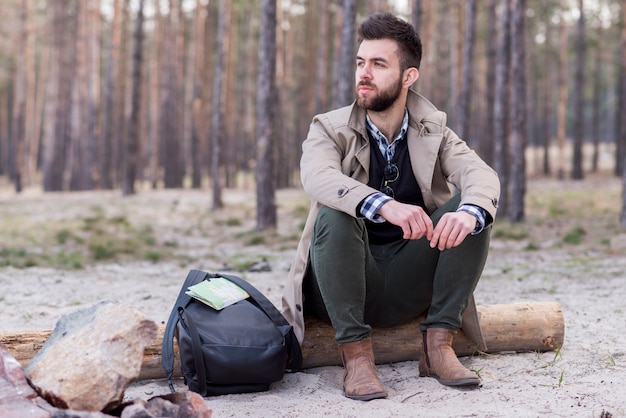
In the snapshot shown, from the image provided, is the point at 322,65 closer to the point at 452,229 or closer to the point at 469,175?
the point at 469,175

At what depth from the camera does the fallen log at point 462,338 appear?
403 centimetres

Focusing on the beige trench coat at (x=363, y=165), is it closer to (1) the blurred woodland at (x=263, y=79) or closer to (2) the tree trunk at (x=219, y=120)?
(1) the blurred woodland at (x=263, y=79)

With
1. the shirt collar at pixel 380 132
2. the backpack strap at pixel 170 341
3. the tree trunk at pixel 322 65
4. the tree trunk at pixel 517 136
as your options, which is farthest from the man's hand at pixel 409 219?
the tree trunk at pixel 322 65

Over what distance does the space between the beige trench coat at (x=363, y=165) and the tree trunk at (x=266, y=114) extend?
26.6 feet

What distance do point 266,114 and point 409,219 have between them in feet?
29.0

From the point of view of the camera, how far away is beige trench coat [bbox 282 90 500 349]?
3.61 metres

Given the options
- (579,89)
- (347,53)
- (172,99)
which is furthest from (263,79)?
(579,89)

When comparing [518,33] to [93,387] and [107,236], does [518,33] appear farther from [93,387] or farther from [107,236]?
[93,387]

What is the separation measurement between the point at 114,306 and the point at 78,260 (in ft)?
20.0

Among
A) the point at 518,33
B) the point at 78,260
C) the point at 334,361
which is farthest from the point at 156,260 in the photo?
the point at 518,33

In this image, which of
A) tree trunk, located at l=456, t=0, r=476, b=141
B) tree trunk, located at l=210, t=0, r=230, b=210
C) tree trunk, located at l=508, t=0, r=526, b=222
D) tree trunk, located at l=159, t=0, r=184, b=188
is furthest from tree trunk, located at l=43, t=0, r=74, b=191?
tree trunk, located at l=508, t=0, r=526, b=222

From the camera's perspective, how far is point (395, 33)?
3.81 metres

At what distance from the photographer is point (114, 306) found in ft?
9.84

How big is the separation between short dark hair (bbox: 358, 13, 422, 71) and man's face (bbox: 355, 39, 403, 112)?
0.03 metres
